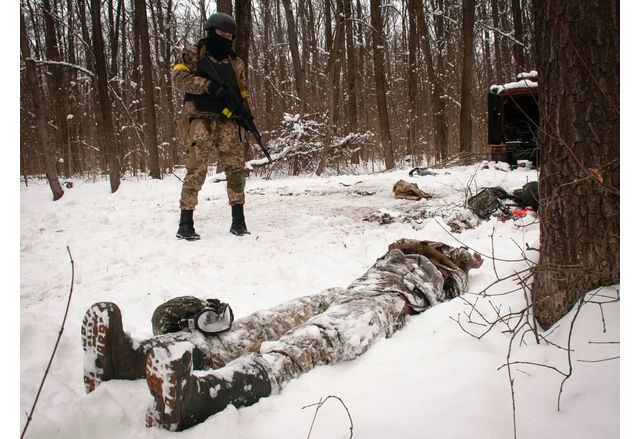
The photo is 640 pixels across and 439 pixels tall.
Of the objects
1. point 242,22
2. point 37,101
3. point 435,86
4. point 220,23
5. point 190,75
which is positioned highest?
point 242,22

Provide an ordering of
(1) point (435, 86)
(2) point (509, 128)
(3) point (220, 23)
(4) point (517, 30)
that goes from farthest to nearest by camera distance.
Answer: (1) point (435, 86)
(4) point (517, 30)
(2) point (509, 128)
(3) point (220, 23)

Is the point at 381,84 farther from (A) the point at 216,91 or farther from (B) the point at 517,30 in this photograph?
(A) the point at 216,91

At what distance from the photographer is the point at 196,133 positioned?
382 cm

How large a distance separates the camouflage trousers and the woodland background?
365cm

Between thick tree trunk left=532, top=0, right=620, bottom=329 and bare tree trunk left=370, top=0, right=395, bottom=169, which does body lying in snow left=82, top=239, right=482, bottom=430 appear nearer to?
thick tree trunk left=532, top=0, right=620, bottom=329

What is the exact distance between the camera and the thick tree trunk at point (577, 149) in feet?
4.65

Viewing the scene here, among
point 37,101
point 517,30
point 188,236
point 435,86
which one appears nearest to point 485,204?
point 188,236

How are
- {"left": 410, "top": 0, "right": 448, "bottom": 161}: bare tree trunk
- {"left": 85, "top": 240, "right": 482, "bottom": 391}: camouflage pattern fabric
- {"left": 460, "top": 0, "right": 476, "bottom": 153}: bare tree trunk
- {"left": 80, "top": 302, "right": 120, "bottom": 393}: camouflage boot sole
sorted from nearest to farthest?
{"left": 80, "top": 302, "right": 120, "bottom": 393}: camouflage boot sole, {"left": 85, "top": 240, "right": 482, "bottom": 391}: camouflage pattern fabric, {"left": 460, "top": 0, "right": 476, "bottom": 153}: bare tree trunk, {"left": 410, "top": 0, "right": 448, "bottom": 161}: bare tree trunk

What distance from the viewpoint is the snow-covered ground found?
1.25 metres

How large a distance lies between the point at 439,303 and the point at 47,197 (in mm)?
6959

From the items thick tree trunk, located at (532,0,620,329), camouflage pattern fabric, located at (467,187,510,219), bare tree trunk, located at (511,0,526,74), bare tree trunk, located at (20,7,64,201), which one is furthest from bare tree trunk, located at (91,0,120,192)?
bare tree trunk, located at (511,0,526,74)

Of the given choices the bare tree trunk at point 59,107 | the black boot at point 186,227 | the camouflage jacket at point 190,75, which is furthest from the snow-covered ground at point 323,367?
the bare tree trunk at point 59,107

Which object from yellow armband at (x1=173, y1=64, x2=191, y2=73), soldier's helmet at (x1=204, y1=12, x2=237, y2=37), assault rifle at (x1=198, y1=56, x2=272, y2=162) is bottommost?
assault rifle at (x1=198, y1=56, x2=272, y2=162)

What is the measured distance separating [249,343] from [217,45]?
307 cm
